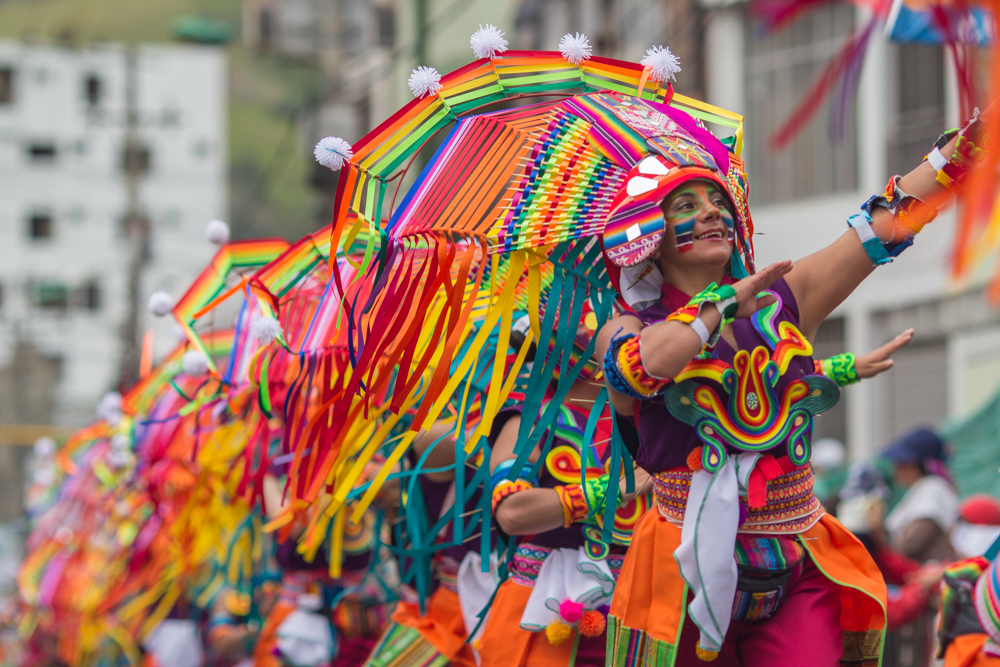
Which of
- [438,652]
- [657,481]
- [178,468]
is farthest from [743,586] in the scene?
[178,468]

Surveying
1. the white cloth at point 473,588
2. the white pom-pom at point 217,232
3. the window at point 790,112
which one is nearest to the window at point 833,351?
the window at point 790,112

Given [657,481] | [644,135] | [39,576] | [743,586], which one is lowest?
[39,576]

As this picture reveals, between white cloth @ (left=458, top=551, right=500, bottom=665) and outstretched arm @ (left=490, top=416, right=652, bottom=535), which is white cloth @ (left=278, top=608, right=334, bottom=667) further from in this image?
outstretched arm @ (left=490, top=416, right=652, bottom=535)

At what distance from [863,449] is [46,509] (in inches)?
285

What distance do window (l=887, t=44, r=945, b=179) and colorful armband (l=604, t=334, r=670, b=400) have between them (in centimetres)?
989

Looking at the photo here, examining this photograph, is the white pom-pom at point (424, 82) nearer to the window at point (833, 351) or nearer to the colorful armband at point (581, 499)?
the colorful armband at point (581, 499)

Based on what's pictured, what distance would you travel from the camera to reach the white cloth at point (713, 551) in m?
2.75

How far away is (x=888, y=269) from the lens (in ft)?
40.5

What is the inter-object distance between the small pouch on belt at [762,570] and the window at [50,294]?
1602 inches

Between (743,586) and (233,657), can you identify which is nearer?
(743,586)

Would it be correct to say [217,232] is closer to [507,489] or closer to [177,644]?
[507,489]

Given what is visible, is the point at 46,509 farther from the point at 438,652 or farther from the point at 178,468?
the point at 438,652

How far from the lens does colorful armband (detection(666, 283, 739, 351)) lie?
263cm

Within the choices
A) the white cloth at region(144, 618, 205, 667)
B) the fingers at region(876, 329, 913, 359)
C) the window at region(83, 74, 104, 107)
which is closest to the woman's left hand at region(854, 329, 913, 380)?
the fingers at region(876, 329, 913, 359)
